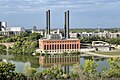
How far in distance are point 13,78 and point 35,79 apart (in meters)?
0.69

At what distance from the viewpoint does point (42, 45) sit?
23.9 metres

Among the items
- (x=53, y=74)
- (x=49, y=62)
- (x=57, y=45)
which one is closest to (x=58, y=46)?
(x=57, y=45)

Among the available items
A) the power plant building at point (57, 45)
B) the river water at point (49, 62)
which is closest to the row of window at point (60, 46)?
the power plant building at point (57, 45)

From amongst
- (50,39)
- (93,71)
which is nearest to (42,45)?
(50,39)

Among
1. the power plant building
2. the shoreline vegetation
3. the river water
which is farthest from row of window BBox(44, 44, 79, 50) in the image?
the shoreline vegetation

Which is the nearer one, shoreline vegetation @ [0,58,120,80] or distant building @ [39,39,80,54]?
shoreline vegetation @ [0,58,120,80]

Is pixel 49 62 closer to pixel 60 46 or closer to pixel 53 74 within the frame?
pixel 60 46

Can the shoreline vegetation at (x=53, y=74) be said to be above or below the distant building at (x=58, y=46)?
above

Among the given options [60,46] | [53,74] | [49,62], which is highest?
[53,74]

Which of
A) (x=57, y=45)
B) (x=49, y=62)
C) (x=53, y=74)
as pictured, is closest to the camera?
(x=53, y=74)

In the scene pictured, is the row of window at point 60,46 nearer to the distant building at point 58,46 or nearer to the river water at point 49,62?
the distant building at point 58,46

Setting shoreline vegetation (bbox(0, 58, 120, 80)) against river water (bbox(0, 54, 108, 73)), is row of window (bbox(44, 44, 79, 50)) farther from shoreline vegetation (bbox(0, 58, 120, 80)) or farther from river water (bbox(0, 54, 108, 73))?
shoreline vegetation (bbox(0, 58, 120, 80))

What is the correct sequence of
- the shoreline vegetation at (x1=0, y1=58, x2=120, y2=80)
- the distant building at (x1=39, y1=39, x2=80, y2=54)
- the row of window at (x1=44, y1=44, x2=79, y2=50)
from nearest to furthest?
the shoreline vegetation at (x1=0, y1=58, x2=120, y2=80)
the distant building at (x1=39, y1=39, x2=80, y2=54)
the row of window at (x1=44, y1=44, x2=79, y2=50)

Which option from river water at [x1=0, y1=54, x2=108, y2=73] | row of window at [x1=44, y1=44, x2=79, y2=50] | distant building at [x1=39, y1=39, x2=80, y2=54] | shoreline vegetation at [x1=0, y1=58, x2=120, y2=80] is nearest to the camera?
shoreline vegetation at [x1=0, y1=58, x2=120, y2=80]
